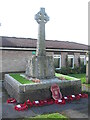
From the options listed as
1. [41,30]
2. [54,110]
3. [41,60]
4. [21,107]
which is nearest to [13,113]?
[21,107]

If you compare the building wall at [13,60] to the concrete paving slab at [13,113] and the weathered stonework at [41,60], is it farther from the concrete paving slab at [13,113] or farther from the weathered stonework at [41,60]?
the concrete paving slab at [13,113]

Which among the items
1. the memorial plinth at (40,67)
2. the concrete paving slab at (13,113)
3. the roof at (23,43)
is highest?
the roof at (23,43)

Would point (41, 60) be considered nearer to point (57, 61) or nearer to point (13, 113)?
point (13, 113)

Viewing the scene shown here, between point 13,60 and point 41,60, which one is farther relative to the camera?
point 13,60

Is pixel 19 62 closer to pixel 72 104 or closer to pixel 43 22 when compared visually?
pixel 43 22

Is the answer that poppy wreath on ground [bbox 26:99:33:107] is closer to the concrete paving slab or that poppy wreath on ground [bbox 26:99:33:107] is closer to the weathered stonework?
the concrete paving slab

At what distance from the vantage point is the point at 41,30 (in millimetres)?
11469

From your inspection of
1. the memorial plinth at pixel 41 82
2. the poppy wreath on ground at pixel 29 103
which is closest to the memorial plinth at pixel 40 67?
the memorial plinth at pixel 41 82

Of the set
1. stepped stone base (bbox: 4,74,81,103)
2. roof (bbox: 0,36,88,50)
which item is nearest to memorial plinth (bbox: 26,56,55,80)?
stepped stone base (bbox: 4,74,81,103)

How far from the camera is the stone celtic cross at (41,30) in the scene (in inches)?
446

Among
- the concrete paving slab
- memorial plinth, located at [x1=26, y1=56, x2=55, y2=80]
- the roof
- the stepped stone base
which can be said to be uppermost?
the roof

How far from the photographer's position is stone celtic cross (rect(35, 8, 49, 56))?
37.2ft

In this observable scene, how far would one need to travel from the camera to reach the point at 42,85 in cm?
945

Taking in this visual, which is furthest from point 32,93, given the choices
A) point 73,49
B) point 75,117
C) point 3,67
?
point 73,49
